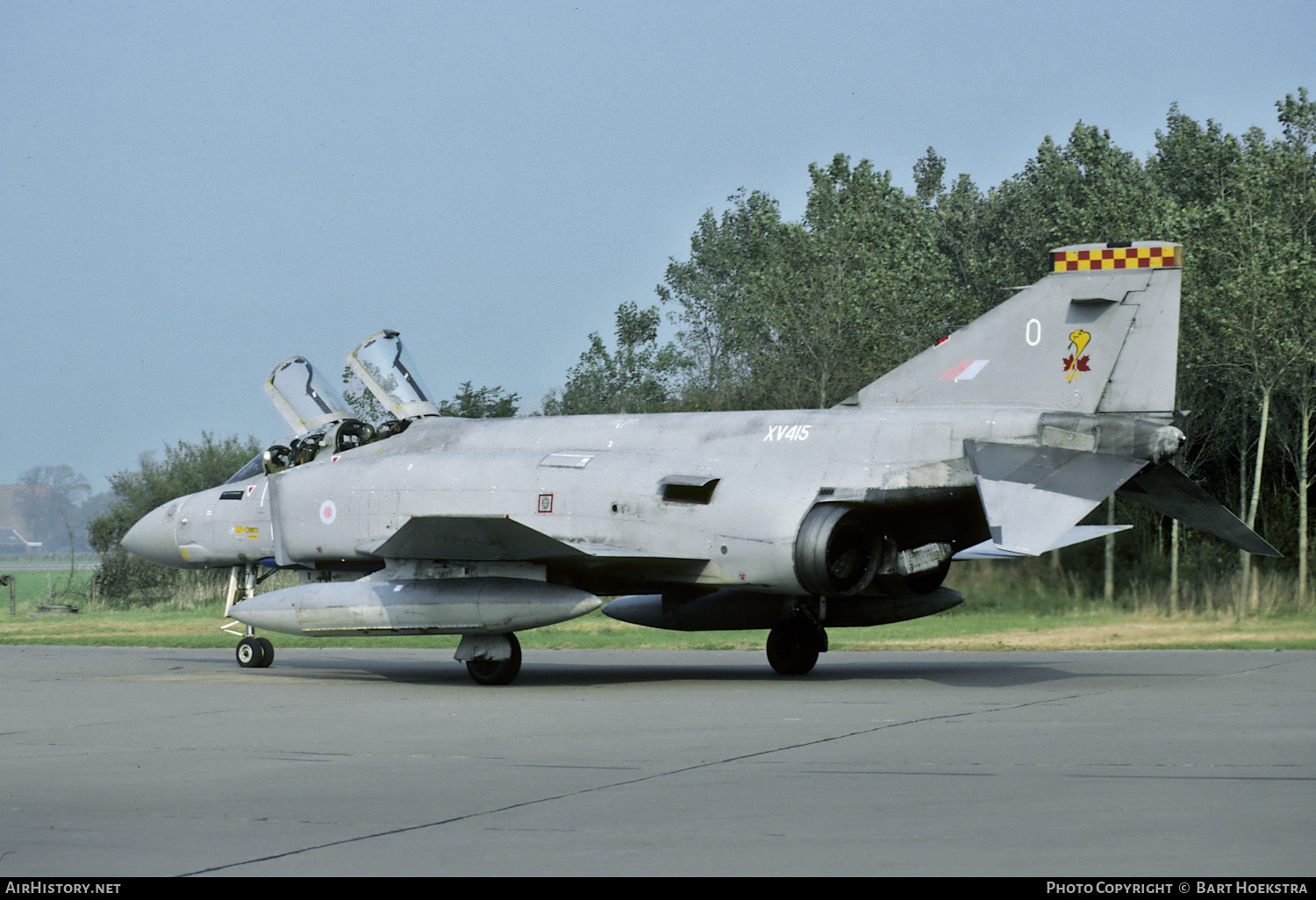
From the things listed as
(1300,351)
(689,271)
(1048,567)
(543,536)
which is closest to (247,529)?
(543,536)

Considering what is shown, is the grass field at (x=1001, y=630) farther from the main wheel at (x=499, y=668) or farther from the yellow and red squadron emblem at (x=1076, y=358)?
the yellow and red squadron emblem at (x=1076, y=358)

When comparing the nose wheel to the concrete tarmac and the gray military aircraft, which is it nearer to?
the gray military aircraft

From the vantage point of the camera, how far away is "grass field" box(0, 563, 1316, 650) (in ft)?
65.1

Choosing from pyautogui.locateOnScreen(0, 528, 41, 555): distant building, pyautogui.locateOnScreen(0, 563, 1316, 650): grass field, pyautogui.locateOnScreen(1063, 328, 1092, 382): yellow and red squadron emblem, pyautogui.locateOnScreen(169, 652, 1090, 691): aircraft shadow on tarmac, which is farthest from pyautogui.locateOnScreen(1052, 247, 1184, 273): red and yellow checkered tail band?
pyautogui.locateOnScreen(0, 528, 41, 555): distant building

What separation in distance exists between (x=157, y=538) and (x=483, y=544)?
6192mm

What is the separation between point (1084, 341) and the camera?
1283 cm

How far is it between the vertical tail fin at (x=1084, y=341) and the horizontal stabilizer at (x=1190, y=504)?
3.48 feet

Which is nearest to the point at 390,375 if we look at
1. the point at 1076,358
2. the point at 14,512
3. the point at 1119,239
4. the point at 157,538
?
the point at 157,538

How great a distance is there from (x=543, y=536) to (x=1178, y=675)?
669cm

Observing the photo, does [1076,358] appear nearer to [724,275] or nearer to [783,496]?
[783,496]

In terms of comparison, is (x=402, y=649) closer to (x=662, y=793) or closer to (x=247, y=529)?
(x=247, y=529)

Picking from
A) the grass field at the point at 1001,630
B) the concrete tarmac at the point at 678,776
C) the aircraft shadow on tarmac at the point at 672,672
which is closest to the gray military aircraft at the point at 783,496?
the aircraft shadow on tarmac at the point at 672,672

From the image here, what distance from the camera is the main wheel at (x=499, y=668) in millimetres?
14188

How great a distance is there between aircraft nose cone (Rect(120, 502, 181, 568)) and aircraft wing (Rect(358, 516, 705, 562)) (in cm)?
476
